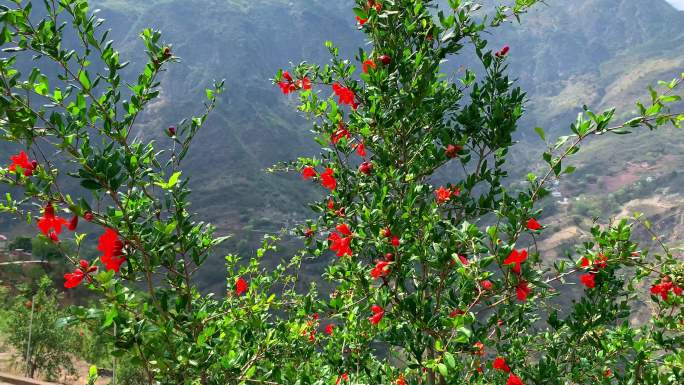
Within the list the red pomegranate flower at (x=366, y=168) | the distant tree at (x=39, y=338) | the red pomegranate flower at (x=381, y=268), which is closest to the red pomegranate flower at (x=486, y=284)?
the red pomegranate flower at (x=381, y=268)

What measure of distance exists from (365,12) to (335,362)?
2799 millimetres

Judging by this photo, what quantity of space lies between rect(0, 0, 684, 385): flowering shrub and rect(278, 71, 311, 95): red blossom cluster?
21 mm

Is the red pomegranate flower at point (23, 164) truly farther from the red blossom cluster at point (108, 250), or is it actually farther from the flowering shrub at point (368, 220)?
the red blossom cluster at point (108, 250)

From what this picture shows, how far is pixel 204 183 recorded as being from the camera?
122 metres

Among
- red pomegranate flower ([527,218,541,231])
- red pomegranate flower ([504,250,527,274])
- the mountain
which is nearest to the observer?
red pomegranate flower ([504,250,527,274])

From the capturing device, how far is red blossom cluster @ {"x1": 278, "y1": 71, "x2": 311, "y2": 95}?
4.43 m

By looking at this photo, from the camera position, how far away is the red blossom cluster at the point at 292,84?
4.43m

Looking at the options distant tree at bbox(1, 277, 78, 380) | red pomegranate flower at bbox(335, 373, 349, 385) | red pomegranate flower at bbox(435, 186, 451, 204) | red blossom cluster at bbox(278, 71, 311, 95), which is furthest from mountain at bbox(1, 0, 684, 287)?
red pomegranate flower at bbox(435, 186, 451, 204)

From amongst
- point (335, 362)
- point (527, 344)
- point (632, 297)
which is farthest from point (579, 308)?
point (335, 362)

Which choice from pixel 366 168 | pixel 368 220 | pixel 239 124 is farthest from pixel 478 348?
pixel 239 124

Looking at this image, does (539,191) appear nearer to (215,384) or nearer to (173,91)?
(215,384)

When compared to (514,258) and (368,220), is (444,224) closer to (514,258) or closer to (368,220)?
(368,220)

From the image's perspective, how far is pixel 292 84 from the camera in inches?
178

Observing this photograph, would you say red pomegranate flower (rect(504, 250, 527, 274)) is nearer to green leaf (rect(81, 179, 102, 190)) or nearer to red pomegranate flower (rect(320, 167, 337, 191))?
red pomegranate flower (rect(320, 167, 337, 191))
